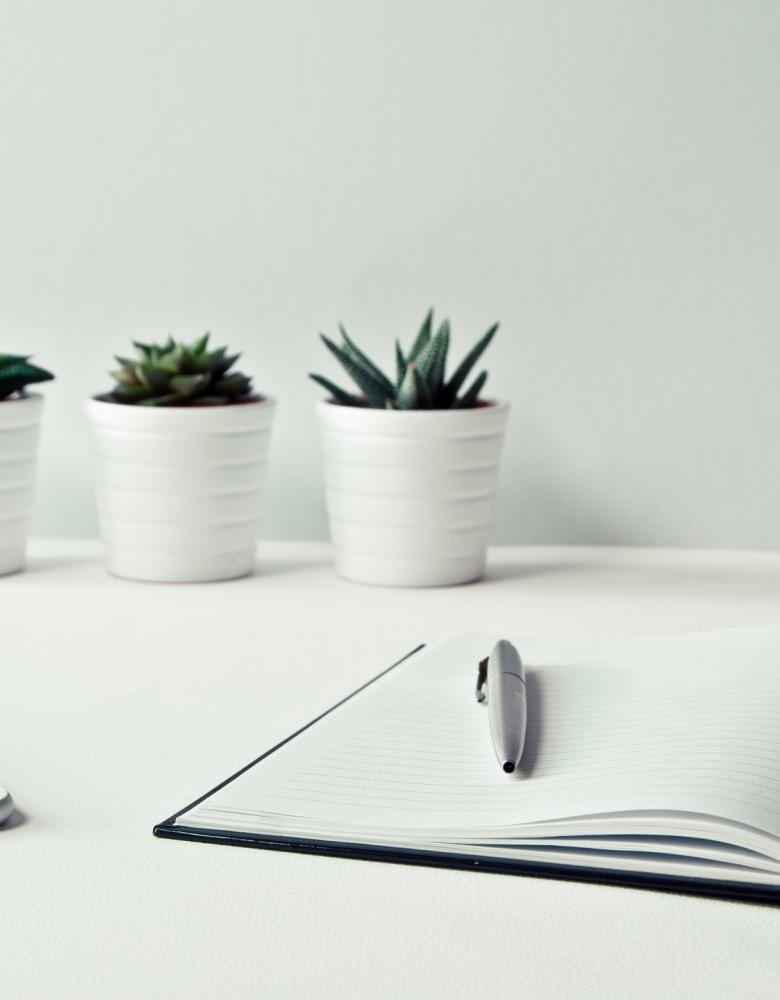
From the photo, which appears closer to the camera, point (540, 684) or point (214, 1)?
point (540, 684)

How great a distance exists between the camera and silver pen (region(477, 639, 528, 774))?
0.52m

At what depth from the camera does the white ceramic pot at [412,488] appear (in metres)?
0.97

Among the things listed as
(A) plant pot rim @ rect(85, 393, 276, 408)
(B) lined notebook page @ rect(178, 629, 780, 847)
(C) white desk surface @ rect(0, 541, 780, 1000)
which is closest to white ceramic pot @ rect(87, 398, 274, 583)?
(A) plant pot rim @ rect(85, 393, 276, 408)

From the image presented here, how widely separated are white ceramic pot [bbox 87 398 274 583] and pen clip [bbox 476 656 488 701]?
1.28ft

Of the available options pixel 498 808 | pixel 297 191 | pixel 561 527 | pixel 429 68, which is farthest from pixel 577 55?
pixel 498 808

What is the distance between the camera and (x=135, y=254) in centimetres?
117

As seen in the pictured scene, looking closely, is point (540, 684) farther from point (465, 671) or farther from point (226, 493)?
point (226, 493)

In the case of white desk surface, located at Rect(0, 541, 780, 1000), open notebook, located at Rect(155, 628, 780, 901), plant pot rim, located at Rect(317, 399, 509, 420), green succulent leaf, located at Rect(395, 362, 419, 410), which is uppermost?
green succulent leaf, located at Rect(395, 362, 419, 410)

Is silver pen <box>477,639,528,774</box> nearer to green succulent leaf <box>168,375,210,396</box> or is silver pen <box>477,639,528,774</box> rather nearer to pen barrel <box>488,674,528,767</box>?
pen barrel <box>488,674,528,767</box>

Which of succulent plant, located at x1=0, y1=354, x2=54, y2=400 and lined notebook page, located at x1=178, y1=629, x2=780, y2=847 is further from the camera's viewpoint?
succulent plant, located at x1=0, y1=354, x2=54, y2=400

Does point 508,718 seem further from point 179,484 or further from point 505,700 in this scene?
point 179,484

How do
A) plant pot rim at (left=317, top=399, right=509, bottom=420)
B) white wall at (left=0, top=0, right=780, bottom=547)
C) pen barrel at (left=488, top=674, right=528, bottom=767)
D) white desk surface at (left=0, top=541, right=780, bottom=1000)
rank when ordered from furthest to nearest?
white wall at (left=0, top=0, right=780, bottom=547) → plant pot rim at (left=317, top=399, right=509, bottom=420) → pen barrel at (left=488, top=674, right=528, bottom=767) → white desk surface at (left=0, top=541, right=780, bottom=1000)

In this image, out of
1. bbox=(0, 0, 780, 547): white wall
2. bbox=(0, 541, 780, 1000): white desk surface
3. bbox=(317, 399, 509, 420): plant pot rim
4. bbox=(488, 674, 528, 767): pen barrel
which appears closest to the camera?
bbox=(0, 541, 780, 1000): white desk surface

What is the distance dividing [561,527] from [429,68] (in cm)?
42
